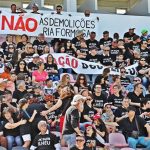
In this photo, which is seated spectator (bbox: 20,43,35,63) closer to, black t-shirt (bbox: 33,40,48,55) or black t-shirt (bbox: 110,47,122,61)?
black t-shirt (bbox: 33,40,48,55)

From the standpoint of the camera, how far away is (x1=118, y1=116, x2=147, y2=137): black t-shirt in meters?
10.7

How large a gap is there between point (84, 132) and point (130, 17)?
10078 millimetres

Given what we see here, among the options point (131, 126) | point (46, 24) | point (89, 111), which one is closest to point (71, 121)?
point (89, 111)

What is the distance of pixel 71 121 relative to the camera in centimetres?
961

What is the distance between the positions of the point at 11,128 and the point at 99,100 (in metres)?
2.71

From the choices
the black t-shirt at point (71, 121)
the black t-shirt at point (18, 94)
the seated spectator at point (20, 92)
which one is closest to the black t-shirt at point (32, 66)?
the seated spectator at point (20, 92)

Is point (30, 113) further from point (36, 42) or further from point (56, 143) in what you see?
point (36, 42)

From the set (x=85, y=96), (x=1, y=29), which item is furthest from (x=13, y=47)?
(x=85, y=96)

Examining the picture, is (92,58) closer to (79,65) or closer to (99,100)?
(79,65)

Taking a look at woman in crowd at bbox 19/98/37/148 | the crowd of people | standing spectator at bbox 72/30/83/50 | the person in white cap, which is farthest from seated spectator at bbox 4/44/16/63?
the person in white cap

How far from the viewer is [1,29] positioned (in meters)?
16.3

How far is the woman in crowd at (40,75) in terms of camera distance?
41.7ft

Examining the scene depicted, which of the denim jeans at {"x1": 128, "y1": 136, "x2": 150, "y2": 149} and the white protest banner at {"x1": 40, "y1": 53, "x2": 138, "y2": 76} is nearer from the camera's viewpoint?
the denim jeans at {"x1": 128, "y1": 136, "x2": 150, "y2": 149}

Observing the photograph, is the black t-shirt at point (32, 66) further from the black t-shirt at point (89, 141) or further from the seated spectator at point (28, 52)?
the black t-shirt at point (89, 141)
